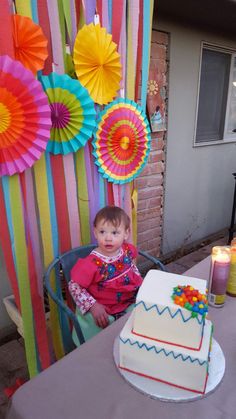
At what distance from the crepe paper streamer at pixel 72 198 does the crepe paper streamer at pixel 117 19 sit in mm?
736

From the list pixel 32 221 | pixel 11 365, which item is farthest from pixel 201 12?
pixel 11 365

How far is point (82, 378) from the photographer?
102 centimetres

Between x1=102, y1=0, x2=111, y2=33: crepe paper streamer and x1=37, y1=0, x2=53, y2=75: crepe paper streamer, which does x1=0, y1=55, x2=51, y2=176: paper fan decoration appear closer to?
x1=37, y1=0, x2=53, y2=75: crepe paper streamer

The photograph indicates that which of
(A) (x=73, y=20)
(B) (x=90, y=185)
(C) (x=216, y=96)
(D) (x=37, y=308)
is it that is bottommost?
(D) (x=37, y=308)

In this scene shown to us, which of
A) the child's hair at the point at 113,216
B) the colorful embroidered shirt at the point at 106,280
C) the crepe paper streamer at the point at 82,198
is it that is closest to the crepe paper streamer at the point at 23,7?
the crepe paper streamer at the point at 82,198

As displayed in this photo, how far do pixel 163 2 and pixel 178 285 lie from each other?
2241 mm

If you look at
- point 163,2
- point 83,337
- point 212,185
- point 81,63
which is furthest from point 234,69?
point 83,337

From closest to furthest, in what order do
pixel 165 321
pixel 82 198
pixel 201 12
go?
1. pixel 165 321
2. pixel 82 198
3. pixel 201 12

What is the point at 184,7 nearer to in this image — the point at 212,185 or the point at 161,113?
the point at 161,113

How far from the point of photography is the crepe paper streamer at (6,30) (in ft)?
4.52

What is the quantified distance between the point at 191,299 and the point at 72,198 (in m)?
1.10

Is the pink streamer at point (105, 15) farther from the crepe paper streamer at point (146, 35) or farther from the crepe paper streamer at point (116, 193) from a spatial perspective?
the crepe paper streamer at point (116, 193)

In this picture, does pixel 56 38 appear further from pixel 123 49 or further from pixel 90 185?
pixel 90 185

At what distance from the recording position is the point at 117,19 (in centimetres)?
183
